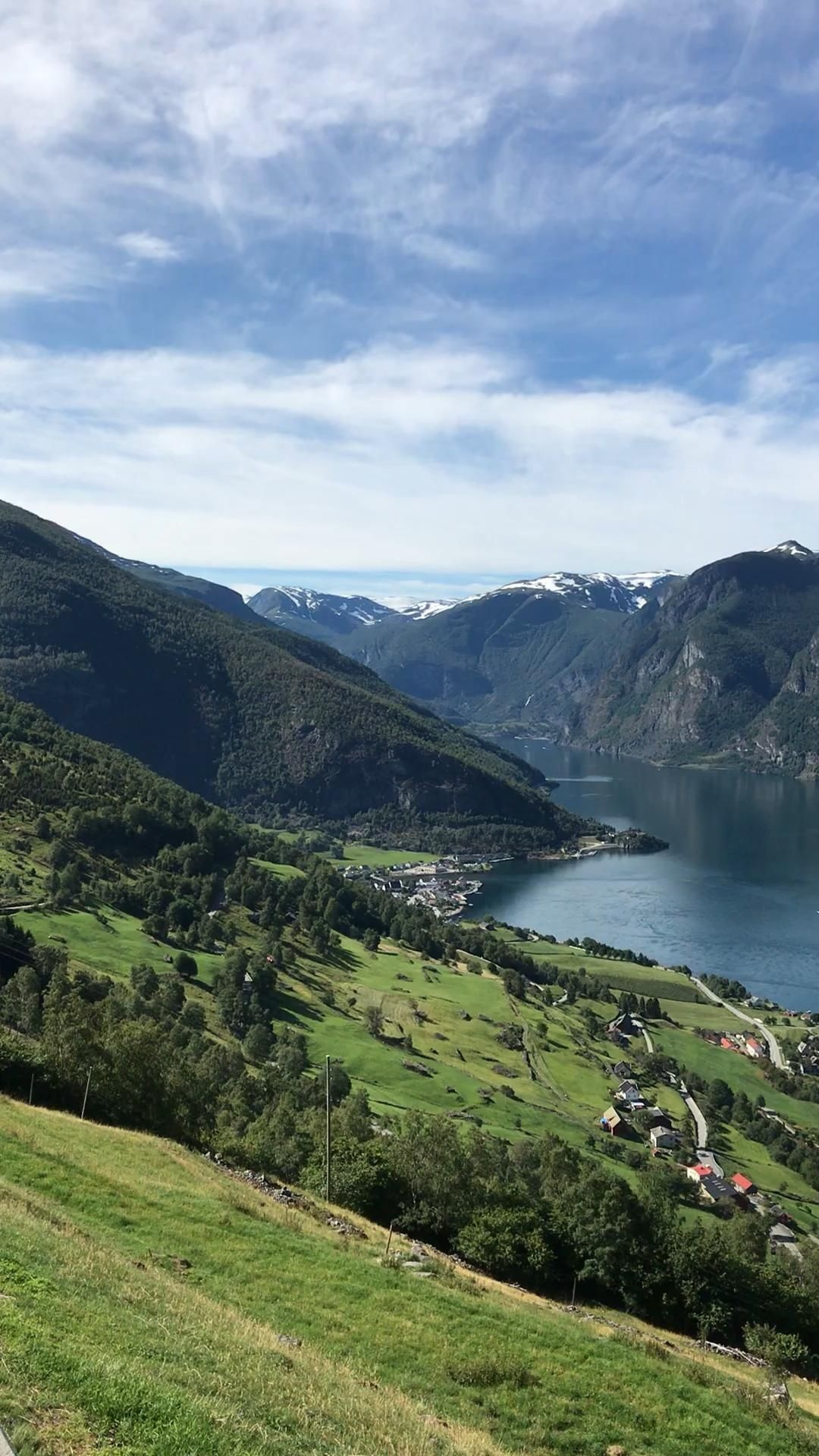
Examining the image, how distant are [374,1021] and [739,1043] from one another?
4084 cm

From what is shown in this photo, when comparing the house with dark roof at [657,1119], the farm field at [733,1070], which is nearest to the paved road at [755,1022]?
the farm field at [733,1070]

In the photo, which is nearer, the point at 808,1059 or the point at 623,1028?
the point at 808,1059

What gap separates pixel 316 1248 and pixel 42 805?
91603 mm

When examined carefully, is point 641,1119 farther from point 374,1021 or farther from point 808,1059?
point 808,1059

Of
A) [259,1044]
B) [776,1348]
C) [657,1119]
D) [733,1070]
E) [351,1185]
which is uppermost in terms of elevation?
[351,1185]

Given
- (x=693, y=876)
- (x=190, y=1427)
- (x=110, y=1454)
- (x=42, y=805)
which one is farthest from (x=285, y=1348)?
(x=693, y=876)

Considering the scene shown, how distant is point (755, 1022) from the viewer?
94.3 metres

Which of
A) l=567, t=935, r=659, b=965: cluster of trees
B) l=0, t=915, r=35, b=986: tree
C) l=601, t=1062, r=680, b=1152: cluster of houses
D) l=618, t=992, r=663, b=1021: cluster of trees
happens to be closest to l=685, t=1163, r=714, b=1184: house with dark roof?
l=601, t=1062, r=680, b=1152: cluster of houses

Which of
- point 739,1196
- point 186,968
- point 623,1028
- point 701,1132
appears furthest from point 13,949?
point 623,1028

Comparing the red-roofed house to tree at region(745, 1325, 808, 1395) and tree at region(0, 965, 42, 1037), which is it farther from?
tree at region(0, 965, 42, 1037)

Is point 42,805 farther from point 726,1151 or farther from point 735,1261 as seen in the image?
point 735,1261

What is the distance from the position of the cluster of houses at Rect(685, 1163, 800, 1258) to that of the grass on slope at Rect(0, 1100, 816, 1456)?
3639 centimetres

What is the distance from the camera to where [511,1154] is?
4600 centimetres

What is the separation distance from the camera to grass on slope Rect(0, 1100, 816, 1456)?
28.2ft
